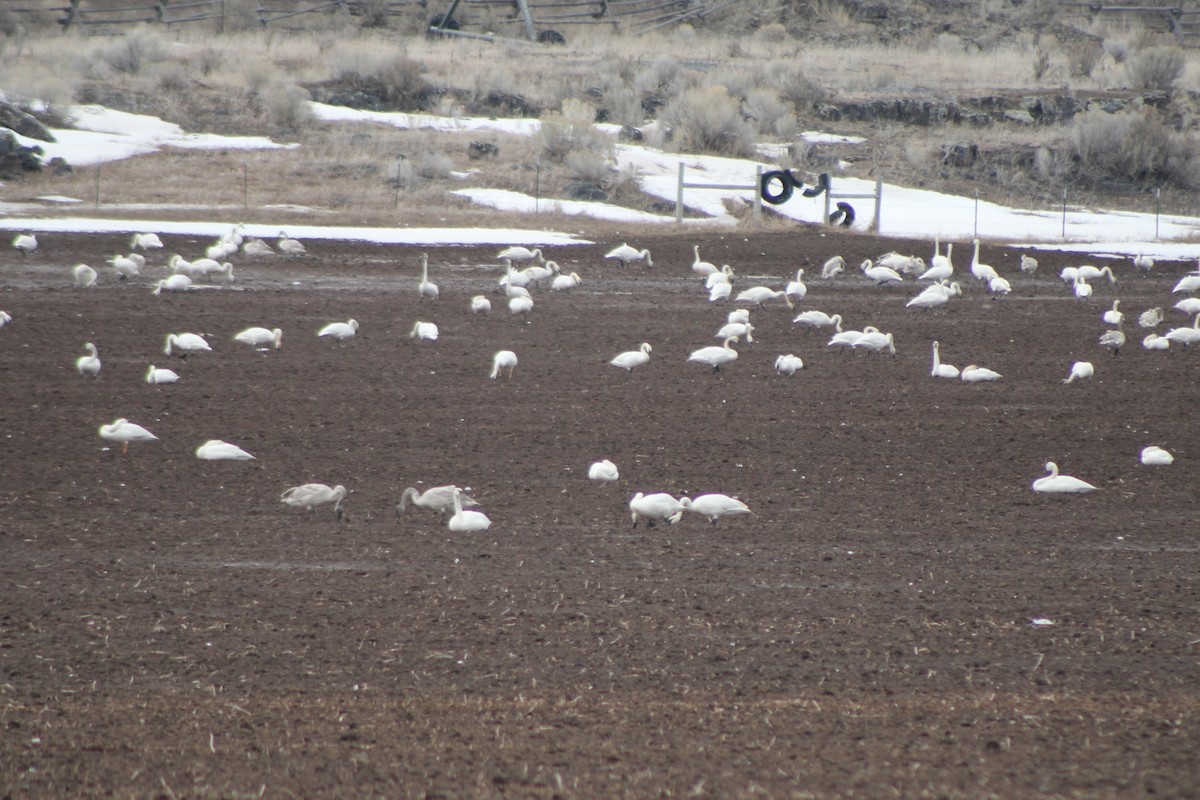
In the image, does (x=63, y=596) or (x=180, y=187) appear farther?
(x=180, y=187)

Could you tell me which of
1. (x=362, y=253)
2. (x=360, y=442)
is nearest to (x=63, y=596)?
(x=360, y=442)

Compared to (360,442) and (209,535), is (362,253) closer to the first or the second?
(360,442)

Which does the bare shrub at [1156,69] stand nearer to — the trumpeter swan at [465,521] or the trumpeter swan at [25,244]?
the trumpeter swan at [25,244]

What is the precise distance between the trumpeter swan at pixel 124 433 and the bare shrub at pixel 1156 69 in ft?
150

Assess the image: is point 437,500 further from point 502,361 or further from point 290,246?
point 290,246

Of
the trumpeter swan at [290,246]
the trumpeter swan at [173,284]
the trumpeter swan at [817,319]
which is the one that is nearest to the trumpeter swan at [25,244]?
the trumpeter swan at [173,284]

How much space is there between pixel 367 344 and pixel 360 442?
5.12 m

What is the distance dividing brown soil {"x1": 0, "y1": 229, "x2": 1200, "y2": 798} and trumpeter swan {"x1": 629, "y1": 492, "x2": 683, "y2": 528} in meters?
0.19

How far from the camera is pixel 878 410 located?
13.5 m

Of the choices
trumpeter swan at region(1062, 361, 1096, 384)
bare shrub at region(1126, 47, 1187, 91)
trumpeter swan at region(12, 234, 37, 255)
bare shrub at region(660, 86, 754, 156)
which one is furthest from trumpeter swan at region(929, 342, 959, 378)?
bare shrub at region(1126, 47, 1187, 91)

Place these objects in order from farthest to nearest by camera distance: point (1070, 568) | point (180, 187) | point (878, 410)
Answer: point (180, 187) → point (878, 410) → point (1070, 568)

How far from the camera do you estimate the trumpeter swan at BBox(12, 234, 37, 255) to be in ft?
71.6

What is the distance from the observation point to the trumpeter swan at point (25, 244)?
2181cm

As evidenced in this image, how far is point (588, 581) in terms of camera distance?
802 centimetres
